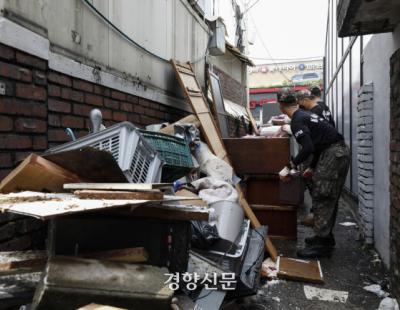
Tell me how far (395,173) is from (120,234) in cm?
223

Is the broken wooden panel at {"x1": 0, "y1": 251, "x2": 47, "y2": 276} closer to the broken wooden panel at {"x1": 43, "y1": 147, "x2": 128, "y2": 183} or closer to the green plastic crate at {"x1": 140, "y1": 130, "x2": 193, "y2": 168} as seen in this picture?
the broken wooden panel at {"x1": 43, "y1": 147, "x2": 128, "y2": 183}

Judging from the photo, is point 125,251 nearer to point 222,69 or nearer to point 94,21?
point 94,21

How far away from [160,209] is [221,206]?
1293 millimetres

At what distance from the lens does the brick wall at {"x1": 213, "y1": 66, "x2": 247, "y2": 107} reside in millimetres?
8495

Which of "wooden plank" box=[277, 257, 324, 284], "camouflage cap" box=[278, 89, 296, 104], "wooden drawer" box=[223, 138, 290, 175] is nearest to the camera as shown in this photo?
"wooden plank" box=[277, 257, 324, 284]

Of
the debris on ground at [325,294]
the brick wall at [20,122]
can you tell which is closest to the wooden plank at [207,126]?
the debris on ground at [325,294]

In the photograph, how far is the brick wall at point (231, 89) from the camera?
8495mm

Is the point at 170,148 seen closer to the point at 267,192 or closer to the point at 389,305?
the point at 389,305

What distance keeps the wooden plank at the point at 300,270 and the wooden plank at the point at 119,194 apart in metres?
2.13

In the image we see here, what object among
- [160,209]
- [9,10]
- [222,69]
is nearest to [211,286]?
[160,209]

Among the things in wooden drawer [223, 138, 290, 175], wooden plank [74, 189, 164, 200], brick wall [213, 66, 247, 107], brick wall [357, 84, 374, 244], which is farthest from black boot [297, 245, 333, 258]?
brick wall [213, 66, 247, 107]

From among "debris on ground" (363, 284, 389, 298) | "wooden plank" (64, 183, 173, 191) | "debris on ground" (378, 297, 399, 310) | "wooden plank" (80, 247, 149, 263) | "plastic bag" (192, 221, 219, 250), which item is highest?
"wooden plank" (64, 183, 173, 191)

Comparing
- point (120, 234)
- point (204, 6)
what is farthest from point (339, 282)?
point (204, 6)

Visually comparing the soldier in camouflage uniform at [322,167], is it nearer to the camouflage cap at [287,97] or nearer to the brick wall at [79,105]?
the camouflage cap at [287,97]
